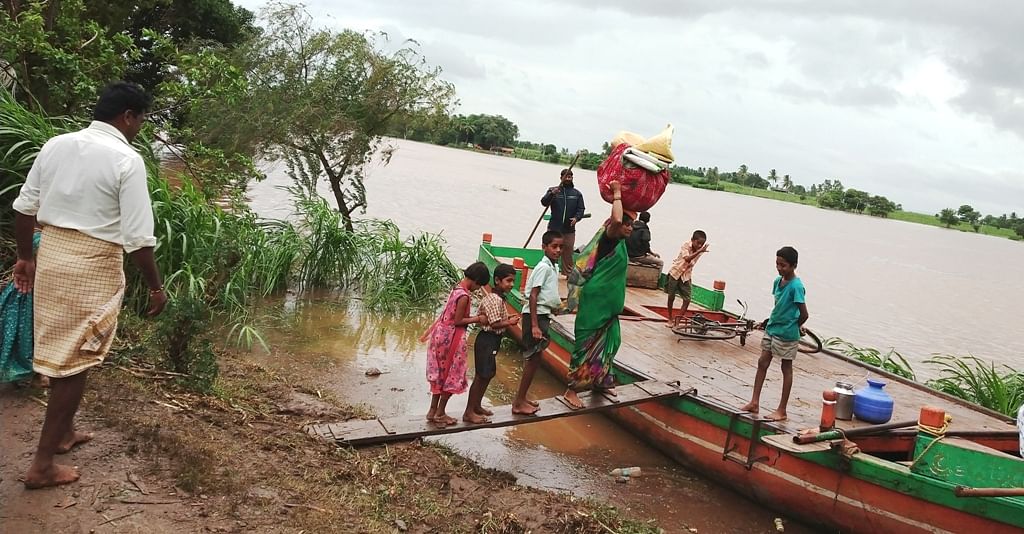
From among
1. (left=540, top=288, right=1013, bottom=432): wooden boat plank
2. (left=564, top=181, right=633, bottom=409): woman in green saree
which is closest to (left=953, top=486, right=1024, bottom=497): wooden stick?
(left=540, top=288, right=1013, bottom=432): wooden boat plank

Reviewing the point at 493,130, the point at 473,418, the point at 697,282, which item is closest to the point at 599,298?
the point at 473,418

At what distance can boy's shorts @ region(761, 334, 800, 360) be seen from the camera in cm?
536

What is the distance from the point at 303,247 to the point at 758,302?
35.8 ft

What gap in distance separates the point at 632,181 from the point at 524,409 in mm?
1915

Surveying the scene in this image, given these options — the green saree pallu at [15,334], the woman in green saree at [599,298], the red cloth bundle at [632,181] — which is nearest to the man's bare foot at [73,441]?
the green saree pallu at [15,334]

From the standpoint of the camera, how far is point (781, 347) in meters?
5.39

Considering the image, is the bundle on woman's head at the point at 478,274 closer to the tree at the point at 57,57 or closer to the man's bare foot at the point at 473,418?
the man's bare foot at the point at 473,418

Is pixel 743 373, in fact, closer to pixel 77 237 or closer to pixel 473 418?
pixel 473 418

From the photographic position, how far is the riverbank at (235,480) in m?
3.22

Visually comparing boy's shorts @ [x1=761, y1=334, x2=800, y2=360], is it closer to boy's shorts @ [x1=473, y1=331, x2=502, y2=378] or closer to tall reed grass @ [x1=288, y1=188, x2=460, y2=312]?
boy's shorts @ [x1=473, y1=331, x2=502, y2=378]

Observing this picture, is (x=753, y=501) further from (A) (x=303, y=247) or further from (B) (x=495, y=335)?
(A) (x=303, y=247)

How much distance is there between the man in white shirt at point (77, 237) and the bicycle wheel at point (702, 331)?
228 inches

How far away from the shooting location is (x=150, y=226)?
127 inches

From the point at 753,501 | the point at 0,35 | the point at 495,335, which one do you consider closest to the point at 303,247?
the point at 0,35
